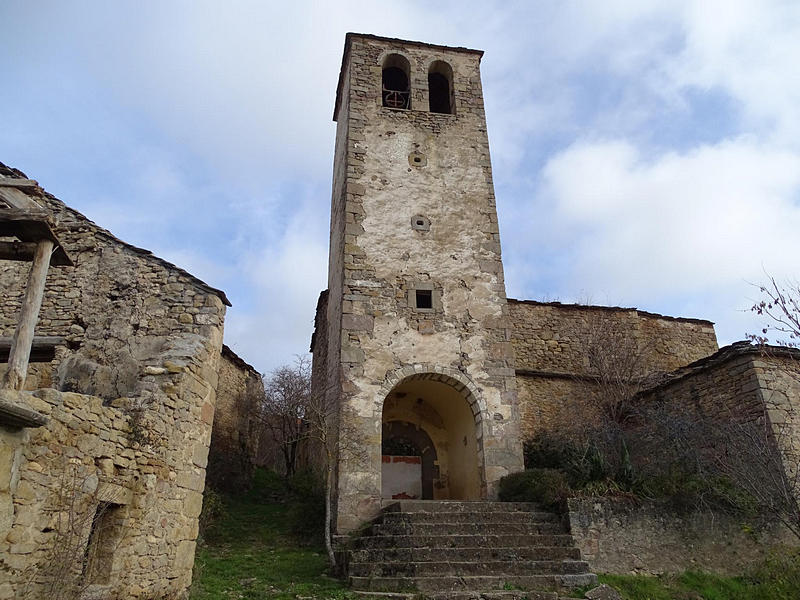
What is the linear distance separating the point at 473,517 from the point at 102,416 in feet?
17.5

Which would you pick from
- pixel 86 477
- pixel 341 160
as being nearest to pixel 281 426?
pixel 341 160

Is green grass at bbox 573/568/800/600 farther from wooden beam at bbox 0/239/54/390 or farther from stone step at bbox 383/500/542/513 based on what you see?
wooden beam at bbox 0/239/54/390

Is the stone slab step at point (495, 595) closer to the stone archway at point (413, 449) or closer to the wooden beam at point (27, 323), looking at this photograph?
the wooden beam at point (27, 323)

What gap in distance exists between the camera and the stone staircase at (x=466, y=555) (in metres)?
6.77

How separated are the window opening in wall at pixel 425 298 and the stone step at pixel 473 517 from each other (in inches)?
165

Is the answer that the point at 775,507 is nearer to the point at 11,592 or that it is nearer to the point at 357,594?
the point at 357,594

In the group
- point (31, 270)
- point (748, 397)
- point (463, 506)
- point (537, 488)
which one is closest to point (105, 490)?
point (31, 270)

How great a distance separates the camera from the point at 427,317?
11.2 m

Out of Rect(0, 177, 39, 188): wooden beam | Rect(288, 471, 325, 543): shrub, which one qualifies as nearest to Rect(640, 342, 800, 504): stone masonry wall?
Rect(288, 471, 325, 543): shrub

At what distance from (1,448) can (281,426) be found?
13.1 meters

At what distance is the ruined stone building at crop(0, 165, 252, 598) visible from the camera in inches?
184

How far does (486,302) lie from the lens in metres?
11.6

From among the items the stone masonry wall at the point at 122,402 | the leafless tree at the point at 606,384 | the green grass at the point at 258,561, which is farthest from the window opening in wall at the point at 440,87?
the green grass at the point at 258,561

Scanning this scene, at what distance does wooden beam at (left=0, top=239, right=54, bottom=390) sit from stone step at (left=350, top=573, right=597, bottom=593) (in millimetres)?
4340
